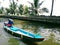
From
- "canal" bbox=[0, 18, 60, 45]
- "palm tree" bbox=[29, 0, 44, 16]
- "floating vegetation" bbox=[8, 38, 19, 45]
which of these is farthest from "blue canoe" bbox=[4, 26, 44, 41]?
"palm tree" bbox=[29, 0, 44, 16]

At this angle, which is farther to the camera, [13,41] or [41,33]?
[41,33]

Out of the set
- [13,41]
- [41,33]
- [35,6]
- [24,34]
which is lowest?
[13,41]

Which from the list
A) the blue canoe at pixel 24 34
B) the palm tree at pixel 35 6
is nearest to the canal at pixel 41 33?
→ the blue canoe at pixel 24 34

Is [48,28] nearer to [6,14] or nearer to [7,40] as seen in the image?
[7,40]

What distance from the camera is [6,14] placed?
34.0m

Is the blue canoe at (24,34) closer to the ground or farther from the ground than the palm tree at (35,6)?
closer to the ground

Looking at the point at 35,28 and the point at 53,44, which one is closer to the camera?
the point at 53,44

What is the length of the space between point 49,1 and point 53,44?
66.0ft

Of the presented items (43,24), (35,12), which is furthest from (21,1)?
(43,24)

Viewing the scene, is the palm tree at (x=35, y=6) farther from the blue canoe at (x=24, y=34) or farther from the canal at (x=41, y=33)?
the blue canoe at (x=24, y=34)

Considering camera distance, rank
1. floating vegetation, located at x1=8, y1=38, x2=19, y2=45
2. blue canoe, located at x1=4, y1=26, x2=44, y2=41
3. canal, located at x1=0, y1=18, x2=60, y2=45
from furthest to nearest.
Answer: canal, located at x1=0, y1=18, x2=60, y2=45 → floating vegetation, located at x1=8, y1=38, x2=19, y2=45 → blue canoe, located at x1=4, y1=26, x2=44, y2=41

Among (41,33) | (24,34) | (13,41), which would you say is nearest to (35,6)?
(41,33)

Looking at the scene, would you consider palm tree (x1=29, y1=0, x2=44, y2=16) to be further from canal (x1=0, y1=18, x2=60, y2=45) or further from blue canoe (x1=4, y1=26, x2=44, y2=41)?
blue canoe (x1=4, y1=26, x2=44, y2=41)

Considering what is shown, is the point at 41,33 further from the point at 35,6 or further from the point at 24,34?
the point at 35,6
